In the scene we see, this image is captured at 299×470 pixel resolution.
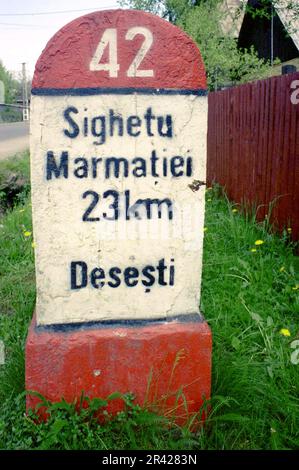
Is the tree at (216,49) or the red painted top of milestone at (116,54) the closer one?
the red painted top of milestone at (116,54)

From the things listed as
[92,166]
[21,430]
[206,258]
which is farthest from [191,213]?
[206,258]

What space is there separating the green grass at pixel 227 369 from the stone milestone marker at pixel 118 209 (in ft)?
0.47

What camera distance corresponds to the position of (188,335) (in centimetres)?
211

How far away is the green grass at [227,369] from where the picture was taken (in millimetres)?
1980

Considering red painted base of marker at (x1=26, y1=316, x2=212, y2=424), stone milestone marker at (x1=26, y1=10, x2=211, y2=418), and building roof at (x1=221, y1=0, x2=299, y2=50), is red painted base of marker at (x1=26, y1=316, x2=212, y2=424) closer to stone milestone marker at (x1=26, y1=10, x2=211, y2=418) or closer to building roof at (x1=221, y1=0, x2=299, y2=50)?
stone milestone marker at (x1=26, y1=10, x2=211, y2=418)

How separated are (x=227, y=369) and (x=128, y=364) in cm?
53

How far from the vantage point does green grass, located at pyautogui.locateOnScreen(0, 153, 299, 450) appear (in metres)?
1.98

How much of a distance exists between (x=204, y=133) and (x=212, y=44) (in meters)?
13.6

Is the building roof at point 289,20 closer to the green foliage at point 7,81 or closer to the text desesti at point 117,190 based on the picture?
the text desesti at point 117,190

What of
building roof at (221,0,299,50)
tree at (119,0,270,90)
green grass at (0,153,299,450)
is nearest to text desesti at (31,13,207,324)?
green grass at (0,153,299,450)

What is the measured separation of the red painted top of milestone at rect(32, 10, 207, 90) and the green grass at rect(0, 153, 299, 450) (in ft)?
4.49

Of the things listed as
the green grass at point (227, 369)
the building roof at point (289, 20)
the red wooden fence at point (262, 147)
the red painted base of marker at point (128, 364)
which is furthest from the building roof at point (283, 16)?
the red painted base of marker at point (128, 364)

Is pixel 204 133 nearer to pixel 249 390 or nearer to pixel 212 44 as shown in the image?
pixel 249 390

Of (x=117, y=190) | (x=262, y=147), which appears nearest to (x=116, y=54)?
(x=117, y=190)
